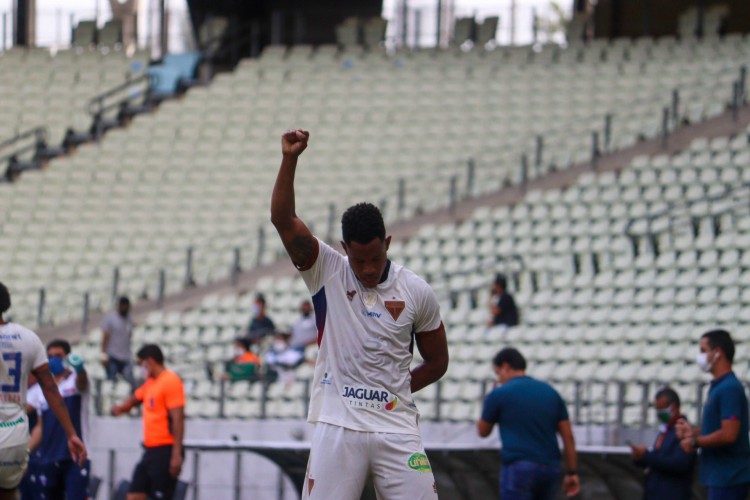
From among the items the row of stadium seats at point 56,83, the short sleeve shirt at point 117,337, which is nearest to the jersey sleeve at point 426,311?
the short sleeve shirt at point 117,337

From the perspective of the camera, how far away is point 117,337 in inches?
730

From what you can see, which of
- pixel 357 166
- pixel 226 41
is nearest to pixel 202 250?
pixel 357 166

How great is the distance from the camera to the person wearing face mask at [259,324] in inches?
746

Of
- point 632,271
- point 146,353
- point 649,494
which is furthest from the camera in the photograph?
point 632,271

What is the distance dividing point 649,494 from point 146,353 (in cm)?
406

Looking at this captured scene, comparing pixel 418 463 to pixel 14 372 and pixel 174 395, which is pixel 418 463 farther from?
pixel 174 395

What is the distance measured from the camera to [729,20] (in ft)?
100

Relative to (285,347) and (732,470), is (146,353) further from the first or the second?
(285,347)

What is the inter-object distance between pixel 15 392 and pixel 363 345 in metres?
3.22

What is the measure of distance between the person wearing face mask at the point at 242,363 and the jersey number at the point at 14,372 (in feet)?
25.1

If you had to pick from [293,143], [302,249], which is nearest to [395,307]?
[302,249]

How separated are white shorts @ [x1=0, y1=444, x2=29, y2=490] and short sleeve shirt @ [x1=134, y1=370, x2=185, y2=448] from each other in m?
2.89

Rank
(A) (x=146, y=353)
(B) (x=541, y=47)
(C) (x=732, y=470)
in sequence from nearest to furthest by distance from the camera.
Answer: (C) (x=732, y=470) < (A) (x=146, y=353) < (B) (x=541, y=47)

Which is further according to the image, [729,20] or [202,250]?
[729,20]
